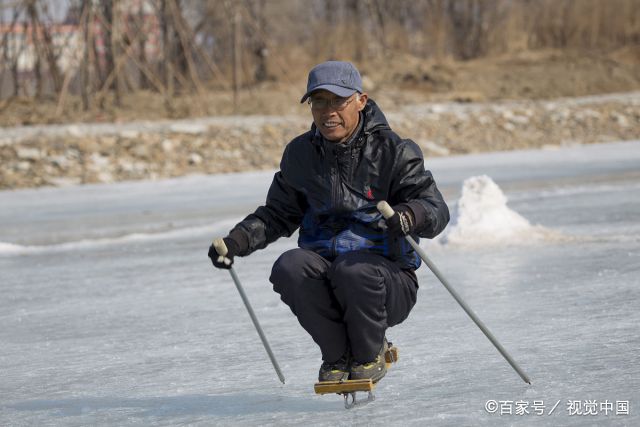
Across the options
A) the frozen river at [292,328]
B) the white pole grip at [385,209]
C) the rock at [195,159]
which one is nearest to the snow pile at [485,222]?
the frozen river at [292,328]

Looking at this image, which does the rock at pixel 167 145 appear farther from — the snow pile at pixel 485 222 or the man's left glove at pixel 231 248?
the man's left glove at pixel 231 248

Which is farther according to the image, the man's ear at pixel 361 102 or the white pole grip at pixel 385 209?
the man's ear at pixel 361 102

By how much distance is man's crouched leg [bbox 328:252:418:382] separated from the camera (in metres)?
3.24

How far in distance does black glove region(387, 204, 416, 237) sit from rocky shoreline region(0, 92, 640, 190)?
33.5 ft

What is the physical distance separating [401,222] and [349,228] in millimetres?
272

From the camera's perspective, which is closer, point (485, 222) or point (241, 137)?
point (485, 222)

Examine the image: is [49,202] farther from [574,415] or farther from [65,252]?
[574,415]

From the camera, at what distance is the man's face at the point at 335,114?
3.31 metres

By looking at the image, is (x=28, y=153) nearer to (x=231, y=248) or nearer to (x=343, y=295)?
(x=231, y=248)

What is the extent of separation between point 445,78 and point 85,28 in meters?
6.13

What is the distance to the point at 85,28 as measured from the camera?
600 inches

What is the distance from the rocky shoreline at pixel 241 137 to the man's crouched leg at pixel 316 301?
32.6 feet

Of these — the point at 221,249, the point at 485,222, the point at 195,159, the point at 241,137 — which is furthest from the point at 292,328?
the point at 241,137

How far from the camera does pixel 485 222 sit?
7.18 meters
